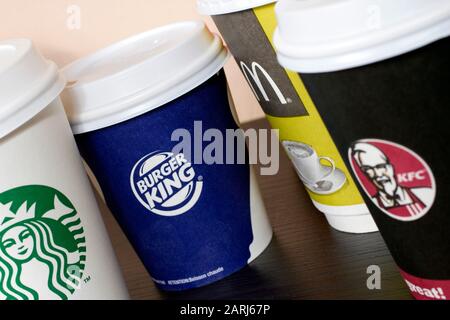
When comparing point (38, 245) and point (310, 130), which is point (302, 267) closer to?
point (310, 130)

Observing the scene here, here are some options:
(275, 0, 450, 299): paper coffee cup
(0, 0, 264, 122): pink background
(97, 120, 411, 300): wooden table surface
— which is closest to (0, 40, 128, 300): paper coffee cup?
(97, 120, 411, 300): wooden table surface

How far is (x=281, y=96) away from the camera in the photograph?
855 millimetres

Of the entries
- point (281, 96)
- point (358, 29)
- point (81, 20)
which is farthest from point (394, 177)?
point (81, 20)

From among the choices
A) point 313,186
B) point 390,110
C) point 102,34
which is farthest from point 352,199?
point 102,34

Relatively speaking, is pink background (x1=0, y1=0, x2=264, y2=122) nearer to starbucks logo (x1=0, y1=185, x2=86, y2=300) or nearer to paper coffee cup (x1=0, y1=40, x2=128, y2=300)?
paper coffee cup (x1=0, y1=40, x2=128, y2=300)

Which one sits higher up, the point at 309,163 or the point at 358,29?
the point at 358,29

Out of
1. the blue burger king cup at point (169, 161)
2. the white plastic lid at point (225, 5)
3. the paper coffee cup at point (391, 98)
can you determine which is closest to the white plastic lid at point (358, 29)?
the paper coffee cup at point (391, 98)

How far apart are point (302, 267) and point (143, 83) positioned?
286 mm

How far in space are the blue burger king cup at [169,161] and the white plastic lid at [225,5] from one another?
40 mm

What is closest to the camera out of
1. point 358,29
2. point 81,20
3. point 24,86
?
point 358,29

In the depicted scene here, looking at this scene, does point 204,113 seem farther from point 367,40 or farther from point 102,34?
point 102,34

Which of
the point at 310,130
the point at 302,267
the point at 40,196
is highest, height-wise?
the point at 40,196

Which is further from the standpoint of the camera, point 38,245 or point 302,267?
point 302,267

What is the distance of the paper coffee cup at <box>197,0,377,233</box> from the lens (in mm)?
819
